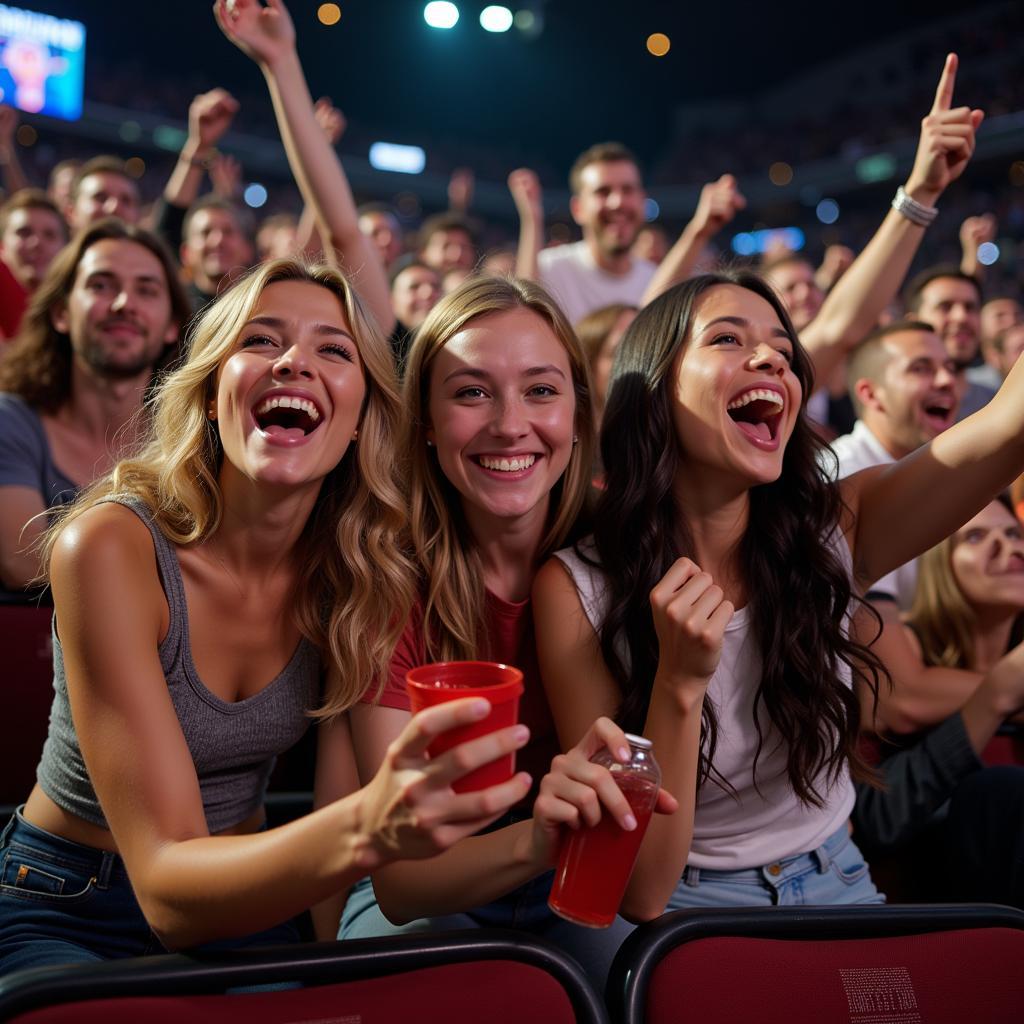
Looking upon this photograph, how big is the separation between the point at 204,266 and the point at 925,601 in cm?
324

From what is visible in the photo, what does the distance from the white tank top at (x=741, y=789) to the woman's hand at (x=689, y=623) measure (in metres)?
0.32

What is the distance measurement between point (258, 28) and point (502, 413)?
1555 millimetres

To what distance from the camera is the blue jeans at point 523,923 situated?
1440mm

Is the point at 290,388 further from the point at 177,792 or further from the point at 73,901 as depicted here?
the point at 73,901

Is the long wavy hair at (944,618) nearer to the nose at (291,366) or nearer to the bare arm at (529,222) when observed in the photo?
the nose at (291,366)

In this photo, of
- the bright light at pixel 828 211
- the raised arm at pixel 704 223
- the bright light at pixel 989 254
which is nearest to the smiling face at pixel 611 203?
the raised arm at pixel 704 223

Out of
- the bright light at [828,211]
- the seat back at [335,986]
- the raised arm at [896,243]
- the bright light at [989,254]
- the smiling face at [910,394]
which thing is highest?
the bright light at [828,211]

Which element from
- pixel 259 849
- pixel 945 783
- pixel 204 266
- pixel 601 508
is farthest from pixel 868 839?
pixel 204 266

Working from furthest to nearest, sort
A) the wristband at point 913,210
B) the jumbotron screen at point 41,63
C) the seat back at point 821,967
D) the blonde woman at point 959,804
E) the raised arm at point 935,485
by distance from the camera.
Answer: the jumbotron screen at point 41,63 → the wristband at point 913,210 → the blonde woman at point 959,804 → the raised arm at point 935,485 → the seat back at point 821,967

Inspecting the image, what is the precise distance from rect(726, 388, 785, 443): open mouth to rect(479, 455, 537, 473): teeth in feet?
1.14

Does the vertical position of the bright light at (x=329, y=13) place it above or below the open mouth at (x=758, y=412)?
above

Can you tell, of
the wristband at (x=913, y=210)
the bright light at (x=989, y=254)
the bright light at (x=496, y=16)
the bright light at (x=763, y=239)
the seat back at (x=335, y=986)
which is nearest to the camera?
the seat back at (x=335, y=986)

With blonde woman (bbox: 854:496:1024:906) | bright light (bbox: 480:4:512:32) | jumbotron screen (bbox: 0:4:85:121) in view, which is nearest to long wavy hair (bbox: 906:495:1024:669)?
blonde woman (bbox: 854:496:1024:906)

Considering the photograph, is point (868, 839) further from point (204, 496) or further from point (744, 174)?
point (744, 174)
